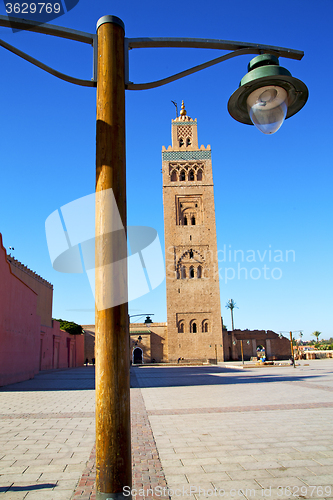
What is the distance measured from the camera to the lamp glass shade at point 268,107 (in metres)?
2.54

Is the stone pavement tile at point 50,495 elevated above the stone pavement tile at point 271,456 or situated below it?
above

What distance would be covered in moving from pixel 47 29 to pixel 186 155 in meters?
41.5

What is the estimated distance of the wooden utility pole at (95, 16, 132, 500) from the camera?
6.21 ft

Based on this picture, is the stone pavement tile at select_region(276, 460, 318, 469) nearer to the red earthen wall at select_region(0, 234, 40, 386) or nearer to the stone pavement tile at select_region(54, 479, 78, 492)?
the stone pavement tile at select_region(54, 479, 78, 492)

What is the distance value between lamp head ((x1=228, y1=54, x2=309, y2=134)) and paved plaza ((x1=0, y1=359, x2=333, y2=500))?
2.82 metres

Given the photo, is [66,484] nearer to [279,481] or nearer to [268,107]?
[279,481]

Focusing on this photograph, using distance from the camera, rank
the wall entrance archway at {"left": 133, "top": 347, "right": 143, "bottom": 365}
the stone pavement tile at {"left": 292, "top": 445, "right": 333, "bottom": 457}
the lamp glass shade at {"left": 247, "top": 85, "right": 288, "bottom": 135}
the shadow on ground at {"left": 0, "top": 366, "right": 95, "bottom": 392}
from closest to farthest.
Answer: the lamp glass shade at {"left": 247, "top": 85, "right": 288, "bottom": 135}
the stone pavement tile at {"left": 292, "top": 445, "right": 333, "bottom": 457}
the shadow on ground at {"left": 0, "top": 366, "right": 95, "bottom": 392}
the wall entrance archway at {"left": 133, "top": 347, "right": 143, "bottom": 365}

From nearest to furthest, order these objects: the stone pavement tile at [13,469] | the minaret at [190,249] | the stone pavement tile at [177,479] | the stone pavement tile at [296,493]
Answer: the stone pavement tile at [296,493]
the stone pavement tile at [177,479]
the stone pavement tile at [13,469]
the minaret at [190,249]

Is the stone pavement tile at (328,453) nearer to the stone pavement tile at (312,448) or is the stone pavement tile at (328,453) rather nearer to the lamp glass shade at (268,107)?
the stone pavement tile at (312,448)

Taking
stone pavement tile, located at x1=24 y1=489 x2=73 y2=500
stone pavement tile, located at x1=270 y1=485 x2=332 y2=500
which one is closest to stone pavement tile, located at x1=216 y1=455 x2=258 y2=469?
stone pavement tile, located at x1=270 y1=485 x2=332 y2=500

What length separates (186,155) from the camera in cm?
4269

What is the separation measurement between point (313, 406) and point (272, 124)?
6154 millimetres

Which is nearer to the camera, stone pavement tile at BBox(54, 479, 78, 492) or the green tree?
stone pavement tile at BBox(54, 479, 78, 492)

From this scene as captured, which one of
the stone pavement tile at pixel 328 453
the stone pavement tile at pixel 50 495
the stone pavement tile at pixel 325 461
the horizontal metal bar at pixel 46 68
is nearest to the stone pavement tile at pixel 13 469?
the stone pavement tile at pixel 50 495
